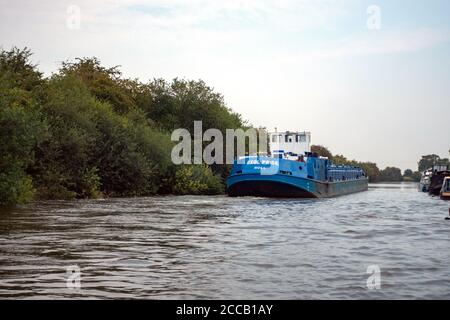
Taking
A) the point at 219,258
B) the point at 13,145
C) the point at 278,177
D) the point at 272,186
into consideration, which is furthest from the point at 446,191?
the point at 219,258

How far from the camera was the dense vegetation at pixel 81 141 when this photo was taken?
31.0 metres

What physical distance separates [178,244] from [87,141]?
28621 mm

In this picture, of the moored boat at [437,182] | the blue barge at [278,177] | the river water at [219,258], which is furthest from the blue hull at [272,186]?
the river water at [219,258]

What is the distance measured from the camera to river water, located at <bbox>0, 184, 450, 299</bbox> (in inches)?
408

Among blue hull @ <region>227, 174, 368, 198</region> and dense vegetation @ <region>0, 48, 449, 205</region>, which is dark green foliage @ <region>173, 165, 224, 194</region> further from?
blue hull @ <region>227, 174, 368, 198</region>

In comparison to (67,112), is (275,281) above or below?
below

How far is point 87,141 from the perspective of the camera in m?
44.0

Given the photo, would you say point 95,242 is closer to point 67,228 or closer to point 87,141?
point 67,228

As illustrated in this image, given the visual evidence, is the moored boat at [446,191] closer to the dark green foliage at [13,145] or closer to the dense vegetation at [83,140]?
the dense vegetation at [83,140]

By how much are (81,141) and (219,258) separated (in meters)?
28.8

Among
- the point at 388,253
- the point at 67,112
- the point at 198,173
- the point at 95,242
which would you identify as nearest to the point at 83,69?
the point at 198,173

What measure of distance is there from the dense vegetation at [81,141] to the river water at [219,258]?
24.5 feet

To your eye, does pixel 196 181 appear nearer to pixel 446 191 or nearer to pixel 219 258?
pixel 446 191

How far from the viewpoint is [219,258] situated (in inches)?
560
